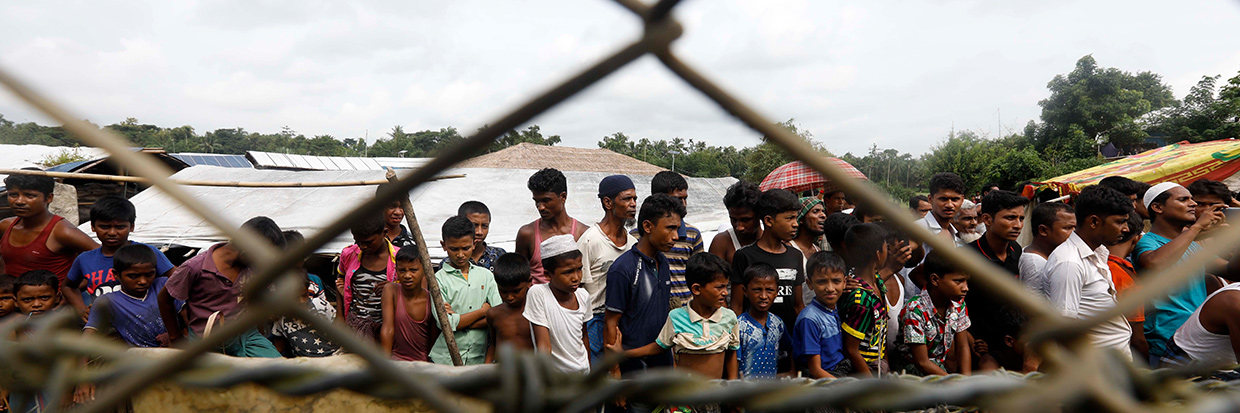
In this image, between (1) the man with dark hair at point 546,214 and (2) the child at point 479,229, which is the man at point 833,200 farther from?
(2) the child at point 479,229

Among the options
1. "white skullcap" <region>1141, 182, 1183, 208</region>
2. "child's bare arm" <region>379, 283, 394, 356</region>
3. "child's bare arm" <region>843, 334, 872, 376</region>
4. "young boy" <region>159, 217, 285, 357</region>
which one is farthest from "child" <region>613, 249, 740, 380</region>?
"white skullcap" <region>1141, 182, 1183, 208</region>

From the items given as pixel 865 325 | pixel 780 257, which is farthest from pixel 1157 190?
pixel 780 257

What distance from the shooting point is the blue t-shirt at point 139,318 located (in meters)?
3.39

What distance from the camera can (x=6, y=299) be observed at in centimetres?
335

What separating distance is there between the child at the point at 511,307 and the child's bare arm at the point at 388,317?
506mm

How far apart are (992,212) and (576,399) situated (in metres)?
4.15

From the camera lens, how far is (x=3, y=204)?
11.1 metres

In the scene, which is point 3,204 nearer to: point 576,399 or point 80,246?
point 80,246

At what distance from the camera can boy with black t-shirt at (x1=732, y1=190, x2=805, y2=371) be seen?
352 cm

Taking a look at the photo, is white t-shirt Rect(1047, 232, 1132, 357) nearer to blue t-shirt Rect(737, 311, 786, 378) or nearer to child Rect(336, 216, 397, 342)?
blue t-shirt Rect(737, 311, 786, 378)

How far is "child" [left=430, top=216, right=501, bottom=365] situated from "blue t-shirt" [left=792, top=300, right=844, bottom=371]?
1658 millimetres

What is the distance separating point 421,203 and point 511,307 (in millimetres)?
7557

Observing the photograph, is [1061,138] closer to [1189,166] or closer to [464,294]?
[1189,166]

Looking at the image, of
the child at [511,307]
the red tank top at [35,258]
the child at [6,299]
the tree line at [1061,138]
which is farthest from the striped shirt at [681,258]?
the tree line at [1061,138]
